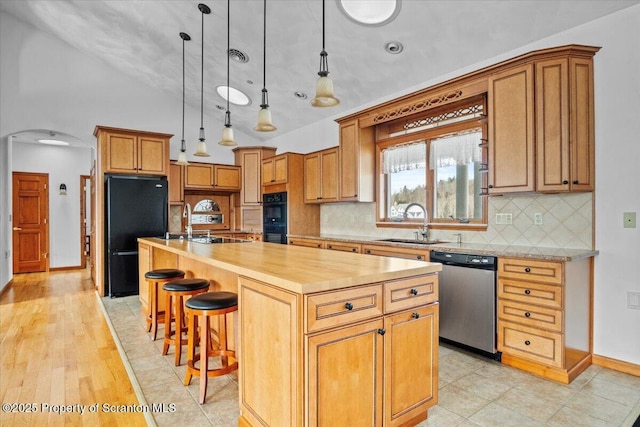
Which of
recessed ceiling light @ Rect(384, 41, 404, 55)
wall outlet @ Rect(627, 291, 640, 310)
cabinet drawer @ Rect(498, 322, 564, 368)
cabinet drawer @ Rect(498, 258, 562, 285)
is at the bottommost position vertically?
cabinet drawer @ Rect(498, 322, 564, 368)

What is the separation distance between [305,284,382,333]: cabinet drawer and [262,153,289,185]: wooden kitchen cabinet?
398 cm

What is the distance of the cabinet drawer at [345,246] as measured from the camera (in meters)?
3.92

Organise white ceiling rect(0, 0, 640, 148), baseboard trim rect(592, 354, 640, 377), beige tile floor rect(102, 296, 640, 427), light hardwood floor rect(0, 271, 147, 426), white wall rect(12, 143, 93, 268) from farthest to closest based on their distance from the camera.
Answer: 1. white wall rect(12, 143, 93, 268)
2. white ceiling rect(0, 0, 640, 148)
3. baseboard trim rect(592, 354, 640, 377)
4. light hardwood floor rect(0, 271, 147, 426)
5. beige tile floor rect(102, 296, 640, 427)

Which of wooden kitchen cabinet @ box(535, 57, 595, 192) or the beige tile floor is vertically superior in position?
wooden kitchen cabinet @ box(535, 57, 595, 192)

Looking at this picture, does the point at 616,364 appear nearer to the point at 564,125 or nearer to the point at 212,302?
the point at 564,125

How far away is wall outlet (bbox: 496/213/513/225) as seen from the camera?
3191mm

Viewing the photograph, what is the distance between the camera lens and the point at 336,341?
149 cm

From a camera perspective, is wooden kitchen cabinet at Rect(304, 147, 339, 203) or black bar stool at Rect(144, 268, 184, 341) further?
wooden kitchen cabinet at Rect(304, 147, 339, 203)

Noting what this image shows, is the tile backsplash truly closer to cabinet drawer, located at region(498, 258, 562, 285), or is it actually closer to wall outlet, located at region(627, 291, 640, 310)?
wall outlet, located at region(627, 291, 640, 310)

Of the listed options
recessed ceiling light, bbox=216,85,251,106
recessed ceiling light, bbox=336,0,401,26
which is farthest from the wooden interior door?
recessed ceiling light, bbox=336,0,401,26

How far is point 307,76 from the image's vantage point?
4.50 metres

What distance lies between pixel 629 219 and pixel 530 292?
908 mm

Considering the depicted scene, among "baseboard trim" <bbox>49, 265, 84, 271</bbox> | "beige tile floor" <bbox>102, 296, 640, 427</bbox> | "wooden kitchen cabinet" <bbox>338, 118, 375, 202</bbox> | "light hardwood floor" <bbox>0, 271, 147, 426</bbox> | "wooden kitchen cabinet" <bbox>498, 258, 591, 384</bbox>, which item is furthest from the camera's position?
"baseboard trim" <bbox>49, 265, 84, 271</bbox>

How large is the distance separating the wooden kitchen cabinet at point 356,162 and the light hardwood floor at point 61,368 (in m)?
3.04
